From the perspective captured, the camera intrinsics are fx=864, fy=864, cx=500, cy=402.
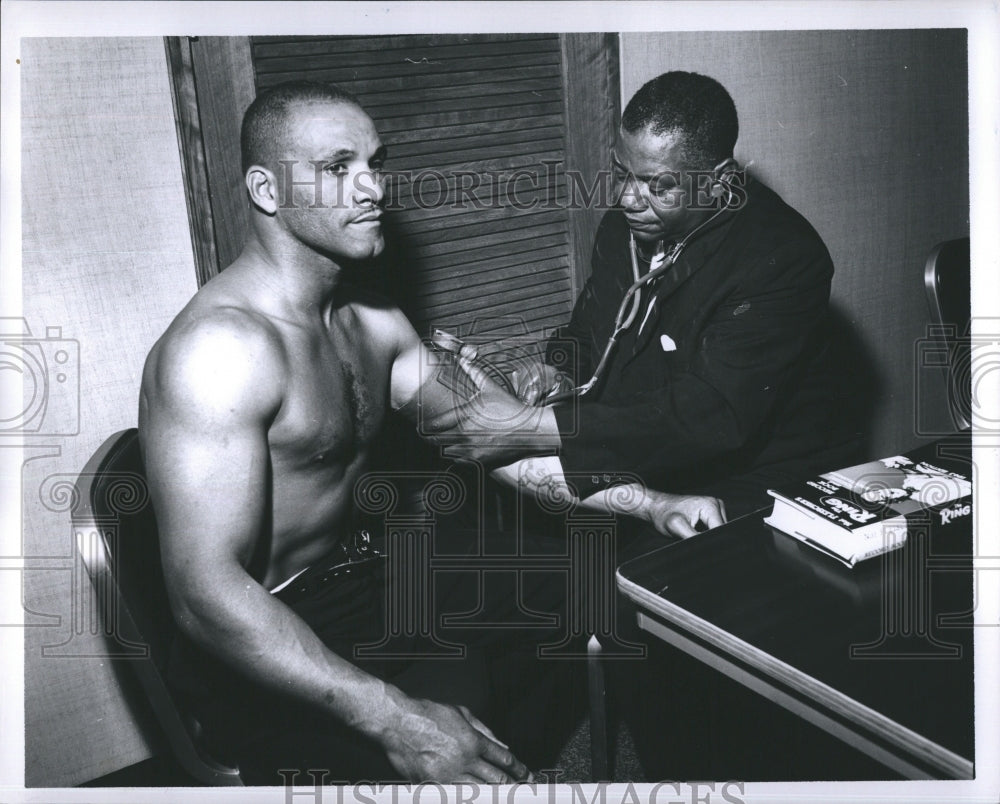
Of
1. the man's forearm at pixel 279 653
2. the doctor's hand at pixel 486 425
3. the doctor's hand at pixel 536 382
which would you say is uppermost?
the doctor's hand at pixel 536 382

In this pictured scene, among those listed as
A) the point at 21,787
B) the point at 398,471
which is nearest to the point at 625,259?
the point at 398,471

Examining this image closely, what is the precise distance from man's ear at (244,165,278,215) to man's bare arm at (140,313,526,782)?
0.52 ft

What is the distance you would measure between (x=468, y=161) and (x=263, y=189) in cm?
31

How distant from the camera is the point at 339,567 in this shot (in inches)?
46.1

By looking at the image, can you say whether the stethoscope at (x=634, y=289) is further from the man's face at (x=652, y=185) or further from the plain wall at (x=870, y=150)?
the plain wall at (x=870, y=150)

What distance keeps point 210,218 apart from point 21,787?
79 cm

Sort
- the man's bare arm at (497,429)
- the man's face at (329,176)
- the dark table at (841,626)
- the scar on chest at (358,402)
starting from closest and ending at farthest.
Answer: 1. the dark table at (841,626)
2. the man's face at (329,176)
3. the scar on chest at (358,402)
4. the man's bare arm at (497,429)

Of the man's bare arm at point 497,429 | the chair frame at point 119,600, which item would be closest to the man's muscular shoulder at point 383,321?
the man's bare arm at point 497,429

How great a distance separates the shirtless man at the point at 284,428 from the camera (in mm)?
969

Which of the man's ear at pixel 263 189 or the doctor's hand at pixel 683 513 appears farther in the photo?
the doctor's hand at pixel 683 513

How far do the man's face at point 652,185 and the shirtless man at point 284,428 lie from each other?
40 centimetres

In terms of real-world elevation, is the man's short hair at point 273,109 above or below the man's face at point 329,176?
above

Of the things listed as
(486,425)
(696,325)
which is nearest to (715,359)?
(696,325)

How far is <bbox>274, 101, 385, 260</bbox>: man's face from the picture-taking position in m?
1.06
